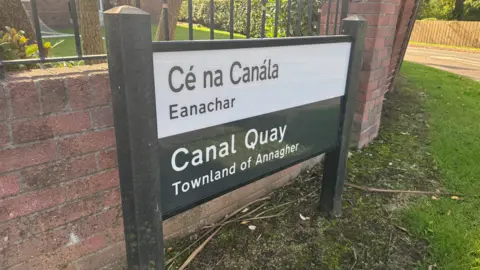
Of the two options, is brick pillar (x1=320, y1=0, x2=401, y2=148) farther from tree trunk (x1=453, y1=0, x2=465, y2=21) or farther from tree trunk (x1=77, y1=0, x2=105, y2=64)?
tree trunk (x1=453, y1=0, x2=465, y2=21)

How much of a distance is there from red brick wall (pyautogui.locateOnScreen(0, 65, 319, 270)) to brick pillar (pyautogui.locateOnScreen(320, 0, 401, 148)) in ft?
8.75

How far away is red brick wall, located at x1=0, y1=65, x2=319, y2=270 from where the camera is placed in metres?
1.64

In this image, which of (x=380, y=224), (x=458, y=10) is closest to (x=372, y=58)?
(x=380, y=224)

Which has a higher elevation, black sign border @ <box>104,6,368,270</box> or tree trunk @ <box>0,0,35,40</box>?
tree trunk @ <box>0,0,35,40</box>

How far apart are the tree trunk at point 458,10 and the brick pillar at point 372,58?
2838cm

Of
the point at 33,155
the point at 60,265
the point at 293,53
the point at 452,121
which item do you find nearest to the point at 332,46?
the point at 293,53

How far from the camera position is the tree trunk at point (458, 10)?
27141 mm

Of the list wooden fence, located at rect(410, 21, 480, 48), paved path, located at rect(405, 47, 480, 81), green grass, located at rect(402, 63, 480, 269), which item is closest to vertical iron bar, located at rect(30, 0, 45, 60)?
green grass, located at rect(402, 63, 480, 269)

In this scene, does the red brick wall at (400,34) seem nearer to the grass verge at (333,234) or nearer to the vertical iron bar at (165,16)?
the grass verge at (333,234)

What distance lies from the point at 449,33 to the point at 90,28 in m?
25.4

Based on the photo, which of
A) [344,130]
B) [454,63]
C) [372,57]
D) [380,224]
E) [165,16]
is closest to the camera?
[165,16]

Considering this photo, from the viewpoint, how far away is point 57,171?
5.88ft

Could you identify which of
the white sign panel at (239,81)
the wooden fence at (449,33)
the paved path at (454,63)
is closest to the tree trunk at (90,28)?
the white sign panel at (239,81)

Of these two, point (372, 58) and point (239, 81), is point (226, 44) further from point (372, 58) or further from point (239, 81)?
point (372, 58)
